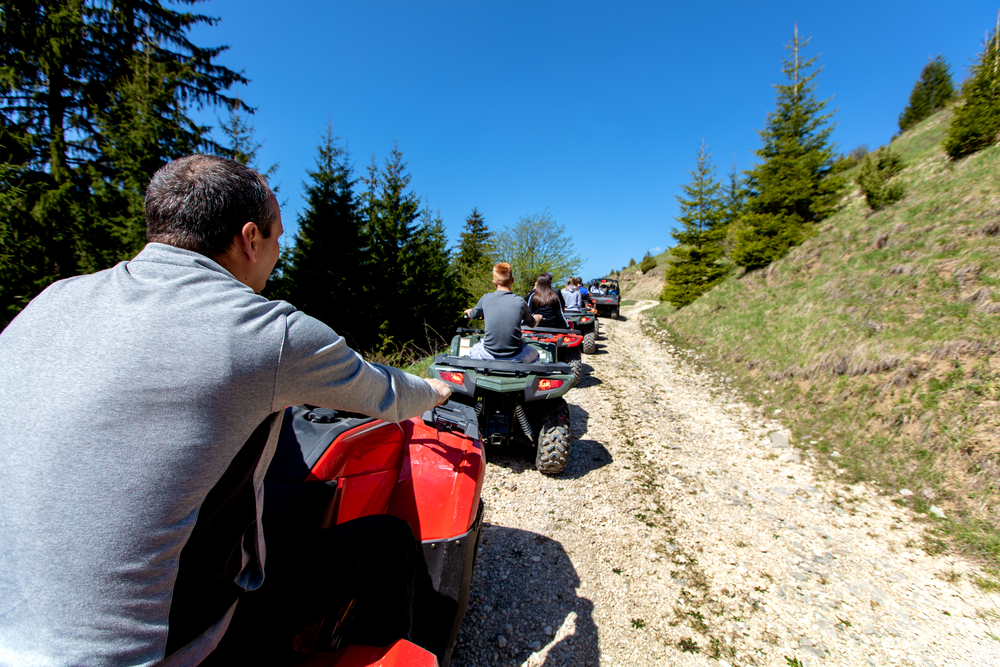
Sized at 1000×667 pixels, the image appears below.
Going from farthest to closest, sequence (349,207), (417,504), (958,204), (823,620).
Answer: (349,207) → (958,204) → (823,620) → (417,504)

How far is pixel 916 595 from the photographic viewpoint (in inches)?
111

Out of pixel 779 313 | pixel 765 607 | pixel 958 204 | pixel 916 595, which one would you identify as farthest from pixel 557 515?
pixel 958 204

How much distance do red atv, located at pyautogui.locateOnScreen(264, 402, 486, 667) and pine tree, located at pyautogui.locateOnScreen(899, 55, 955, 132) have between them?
119ft

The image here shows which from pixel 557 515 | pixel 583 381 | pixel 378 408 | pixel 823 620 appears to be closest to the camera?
pixel 378 408

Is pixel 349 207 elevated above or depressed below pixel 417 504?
above

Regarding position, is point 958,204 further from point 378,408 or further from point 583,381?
point 378,408

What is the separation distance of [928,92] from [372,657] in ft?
137

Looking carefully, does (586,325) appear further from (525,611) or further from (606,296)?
(525,611)

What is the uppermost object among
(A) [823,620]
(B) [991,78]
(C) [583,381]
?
(B) [991,78]

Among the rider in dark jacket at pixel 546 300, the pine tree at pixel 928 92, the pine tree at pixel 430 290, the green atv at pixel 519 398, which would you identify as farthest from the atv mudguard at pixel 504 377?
the pine tree at pixel 928 92

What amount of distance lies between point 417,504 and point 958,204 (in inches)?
460

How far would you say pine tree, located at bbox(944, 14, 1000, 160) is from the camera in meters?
10.0

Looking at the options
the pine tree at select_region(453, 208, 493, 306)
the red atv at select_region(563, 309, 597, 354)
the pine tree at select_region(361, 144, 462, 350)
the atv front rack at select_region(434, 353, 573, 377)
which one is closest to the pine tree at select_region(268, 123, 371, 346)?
the pine tree at select_region(361, 144, 462, 350)

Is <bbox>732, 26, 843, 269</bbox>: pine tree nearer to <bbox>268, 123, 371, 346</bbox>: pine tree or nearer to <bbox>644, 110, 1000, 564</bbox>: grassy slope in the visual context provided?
<bbox>644, 110, 1000, 564</bbox>: grassy slope
